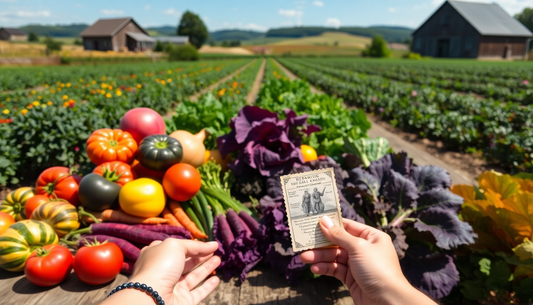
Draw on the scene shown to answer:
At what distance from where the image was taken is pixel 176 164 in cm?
328

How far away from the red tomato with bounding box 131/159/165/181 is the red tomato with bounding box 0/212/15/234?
3.70ft

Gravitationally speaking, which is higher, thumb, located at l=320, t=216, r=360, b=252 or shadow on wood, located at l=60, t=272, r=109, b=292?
thumb, located at l=320, t=216, r=360, b=252

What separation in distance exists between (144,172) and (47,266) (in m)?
1.32

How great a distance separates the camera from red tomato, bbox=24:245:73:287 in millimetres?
2307

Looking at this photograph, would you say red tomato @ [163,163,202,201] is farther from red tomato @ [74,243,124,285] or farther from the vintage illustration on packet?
the vintage illustration on packet

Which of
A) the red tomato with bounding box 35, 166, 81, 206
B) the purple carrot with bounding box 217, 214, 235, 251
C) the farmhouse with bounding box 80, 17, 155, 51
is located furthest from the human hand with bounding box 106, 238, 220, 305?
the farmhouse with bounding box 80, 17, 155, 51

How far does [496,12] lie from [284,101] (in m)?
79.0

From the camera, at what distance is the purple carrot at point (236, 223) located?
9.02 feet

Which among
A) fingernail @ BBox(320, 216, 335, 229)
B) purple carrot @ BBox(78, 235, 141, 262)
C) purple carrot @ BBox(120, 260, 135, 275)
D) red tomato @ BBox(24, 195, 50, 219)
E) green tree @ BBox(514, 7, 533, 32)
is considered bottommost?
purple carrot @ BBox(120, 260, 135, 275)

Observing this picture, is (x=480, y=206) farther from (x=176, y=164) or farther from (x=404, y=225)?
(x=176, y=164)

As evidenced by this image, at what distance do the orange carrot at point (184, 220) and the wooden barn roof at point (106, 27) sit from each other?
174ft

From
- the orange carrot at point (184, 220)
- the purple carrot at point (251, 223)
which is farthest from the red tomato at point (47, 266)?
the purple carrot at point (251, 223)

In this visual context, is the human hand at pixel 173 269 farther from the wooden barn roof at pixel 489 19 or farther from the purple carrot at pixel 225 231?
the wooden barn roof at pixel 489 19

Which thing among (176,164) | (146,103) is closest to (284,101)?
(176,164)
